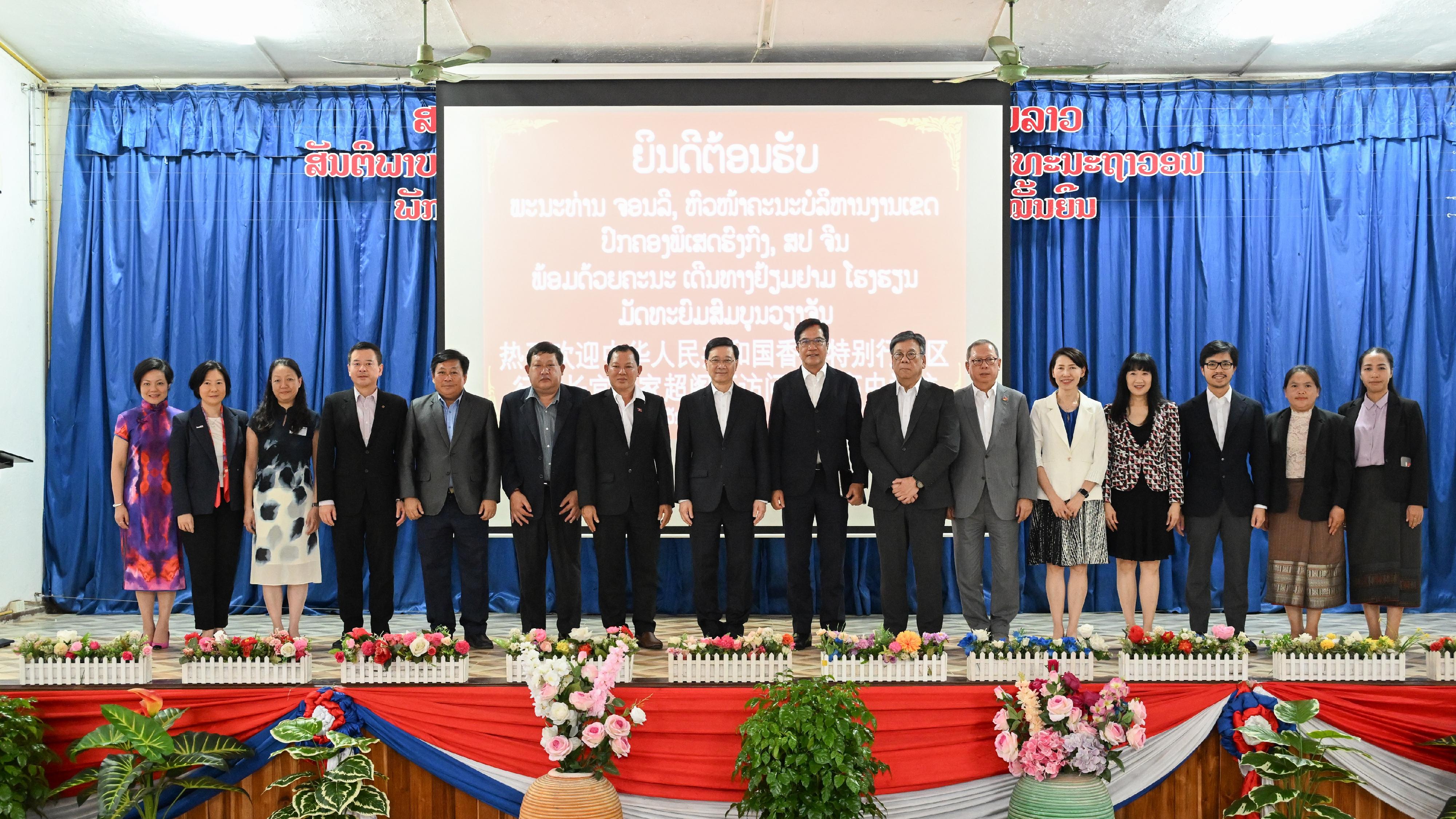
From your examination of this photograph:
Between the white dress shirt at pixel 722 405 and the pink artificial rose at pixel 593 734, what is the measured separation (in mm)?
1441

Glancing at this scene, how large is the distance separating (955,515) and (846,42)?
301 centimetres

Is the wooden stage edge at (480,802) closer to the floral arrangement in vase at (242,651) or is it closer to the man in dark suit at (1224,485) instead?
the floral arrangement in vase at (242,651)

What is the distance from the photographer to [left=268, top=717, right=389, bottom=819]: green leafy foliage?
310 centimetres

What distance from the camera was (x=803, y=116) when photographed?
570cm

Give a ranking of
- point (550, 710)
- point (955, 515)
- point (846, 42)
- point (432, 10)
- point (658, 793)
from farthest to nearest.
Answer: point (846, 42) → point (432, 10) → point (955, 515) → point (658, 793) → point (550, 710)

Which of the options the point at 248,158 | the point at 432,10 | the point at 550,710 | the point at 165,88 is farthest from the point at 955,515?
the point at 165,88

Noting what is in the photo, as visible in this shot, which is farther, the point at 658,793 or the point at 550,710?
the point at 658,793

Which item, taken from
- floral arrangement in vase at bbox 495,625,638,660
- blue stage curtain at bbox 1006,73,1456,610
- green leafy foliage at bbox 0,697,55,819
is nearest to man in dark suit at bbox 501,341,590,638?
floral arrangement in vase at bbox 495,625,638,660

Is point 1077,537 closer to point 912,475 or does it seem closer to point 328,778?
point 912,475

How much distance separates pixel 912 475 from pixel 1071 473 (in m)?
0.62

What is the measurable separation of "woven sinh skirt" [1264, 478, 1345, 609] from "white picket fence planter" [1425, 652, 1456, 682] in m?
A: 0.61

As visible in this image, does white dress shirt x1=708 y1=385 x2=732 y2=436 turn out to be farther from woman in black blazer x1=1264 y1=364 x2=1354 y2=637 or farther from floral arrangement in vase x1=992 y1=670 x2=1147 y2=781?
woman in black blazer x1=1264 y1=364 x2=1354 y2=637

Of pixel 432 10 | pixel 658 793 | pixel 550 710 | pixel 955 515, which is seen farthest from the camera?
pixel 432 10

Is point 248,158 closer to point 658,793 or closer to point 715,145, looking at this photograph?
point 715,145
